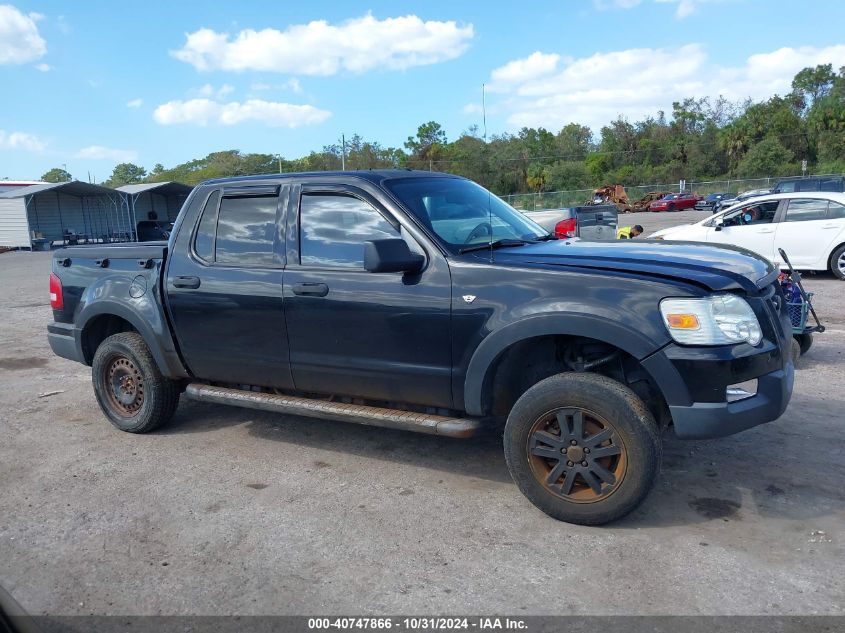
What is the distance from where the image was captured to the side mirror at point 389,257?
3953 mm

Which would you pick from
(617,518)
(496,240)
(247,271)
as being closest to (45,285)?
(247,271)

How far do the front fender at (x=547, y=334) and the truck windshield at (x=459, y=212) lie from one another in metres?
0.64

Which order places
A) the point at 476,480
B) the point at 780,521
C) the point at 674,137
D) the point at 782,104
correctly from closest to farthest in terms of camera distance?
1. the point at 780,521
2. the point at 476,480
3. the point at 782,104
4. the point at 674,137

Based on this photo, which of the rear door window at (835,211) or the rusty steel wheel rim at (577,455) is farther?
the rear door window at (835,211)

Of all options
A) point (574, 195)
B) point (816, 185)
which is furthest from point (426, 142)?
point (816, 185)

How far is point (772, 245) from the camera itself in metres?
12.6

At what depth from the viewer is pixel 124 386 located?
5.69 metres

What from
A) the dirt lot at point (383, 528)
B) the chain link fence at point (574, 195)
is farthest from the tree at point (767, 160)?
the dirt lot at point (383, 528)

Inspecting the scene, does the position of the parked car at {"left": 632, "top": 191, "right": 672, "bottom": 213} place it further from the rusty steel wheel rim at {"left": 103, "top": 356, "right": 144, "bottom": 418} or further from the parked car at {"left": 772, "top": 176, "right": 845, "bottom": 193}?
the rusty steel wheel rim at {"left": 103, "top": 356, "right": 144, "bottom": 418}

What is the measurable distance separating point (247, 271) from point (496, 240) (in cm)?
167

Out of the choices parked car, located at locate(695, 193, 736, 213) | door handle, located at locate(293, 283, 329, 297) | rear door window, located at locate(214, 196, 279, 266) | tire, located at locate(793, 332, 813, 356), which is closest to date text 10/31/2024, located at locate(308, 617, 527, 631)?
door handle, located at locate(293, 283, 329, 297)

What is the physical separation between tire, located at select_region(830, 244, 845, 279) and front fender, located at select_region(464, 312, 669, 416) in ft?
34.2

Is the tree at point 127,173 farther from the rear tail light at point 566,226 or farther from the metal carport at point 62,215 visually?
the rear tail light at point 566,226

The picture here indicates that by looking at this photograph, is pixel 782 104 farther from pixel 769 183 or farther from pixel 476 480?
pixel 476 480
